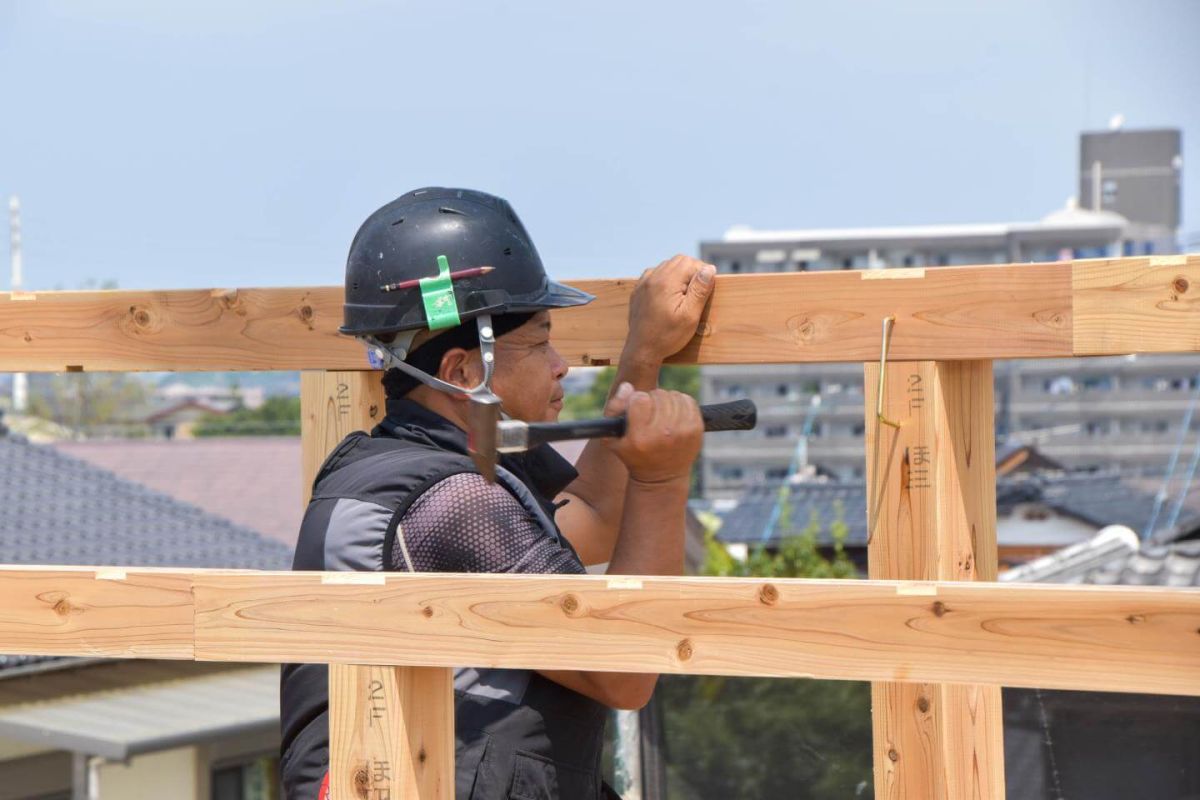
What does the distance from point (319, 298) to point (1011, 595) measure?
1596mm

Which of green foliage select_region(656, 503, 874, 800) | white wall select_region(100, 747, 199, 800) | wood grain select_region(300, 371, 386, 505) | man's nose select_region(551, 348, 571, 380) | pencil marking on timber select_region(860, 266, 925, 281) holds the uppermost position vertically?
pencil marking on timber select_region(860, 266, 925, 281)

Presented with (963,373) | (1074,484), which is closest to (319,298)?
(963,373)

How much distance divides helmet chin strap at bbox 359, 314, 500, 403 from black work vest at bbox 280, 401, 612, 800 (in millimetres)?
113

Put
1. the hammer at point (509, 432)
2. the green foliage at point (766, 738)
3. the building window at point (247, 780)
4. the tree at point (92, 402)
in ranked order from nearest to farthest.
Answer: the hammer at point (509, 432) < the green foliage at point (766, 738) < the building window at point (247, 780) < the tree at point (92, 402)

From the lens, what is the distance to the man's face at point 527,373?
239 cm

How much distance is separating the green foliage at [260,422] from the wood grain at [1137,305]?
5578cm

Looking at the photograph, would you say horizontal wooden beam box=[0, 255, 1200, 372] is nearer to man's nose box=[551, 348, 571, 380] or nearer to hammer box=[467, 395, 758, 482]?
man's nose box=[551, 348, 571, 380]

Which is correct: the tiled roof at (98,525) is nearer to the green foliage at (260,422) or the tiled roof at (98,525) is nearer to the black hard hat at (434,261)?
the black hard hat at (434,261)

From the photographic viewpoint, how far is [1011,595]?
5.26 ft

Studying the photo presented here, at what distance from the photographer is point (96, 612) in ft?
6.31

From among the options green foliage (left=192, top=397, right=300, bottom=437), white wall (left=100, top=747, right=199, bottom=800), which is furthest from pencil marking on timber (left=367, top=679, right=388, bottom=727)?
green foliage (left=192, top=397, right=300, bottom=437)

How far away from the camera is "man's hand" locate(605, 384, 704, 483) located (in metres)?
2.02

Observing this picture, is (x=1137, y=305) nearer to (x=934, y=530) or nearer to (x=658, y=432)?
(x=934, y=530)

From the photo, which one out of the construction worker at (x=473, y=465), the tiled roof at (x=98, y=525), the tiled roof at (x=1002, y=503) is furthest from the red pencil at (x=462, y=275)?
the tiled roof at (x=1002, y=503)
